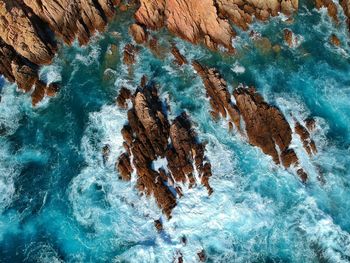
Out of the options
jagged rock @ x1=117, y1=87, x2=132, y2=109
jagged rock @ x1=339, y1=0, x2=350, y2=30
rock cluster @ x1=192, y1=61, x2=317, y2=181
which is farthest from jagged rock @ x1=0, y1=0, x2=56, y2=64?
jagged rock @ x1=339, y1=0, x2=350, y2=30

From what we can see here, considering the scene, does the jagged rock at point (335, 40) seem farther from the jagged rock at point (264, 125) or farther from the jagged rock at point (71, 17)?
the jagged rock at point (71, 17)

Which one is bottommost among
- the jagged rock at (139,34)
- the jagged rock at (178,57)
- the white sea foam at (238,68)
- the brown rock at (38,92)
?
the white sea foam at (238,68)

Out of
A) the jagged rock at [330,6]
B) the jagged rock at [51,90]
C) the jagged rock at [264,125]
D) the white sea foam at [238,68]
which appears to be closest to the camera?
the jagged rock at [264,125]

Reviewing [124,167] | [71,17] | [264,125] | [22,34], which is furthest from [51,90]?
[264,125]

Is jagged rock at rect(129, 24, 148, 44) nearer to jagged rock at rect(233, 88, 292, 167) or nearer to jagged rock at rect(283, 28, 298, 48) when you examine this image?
jagged rock at rect(233, 88, 292, 167)

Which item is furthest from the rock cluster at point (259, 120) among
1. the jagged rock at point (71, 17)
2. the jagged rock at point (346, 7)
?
the jagged rock at point (71, 17)
